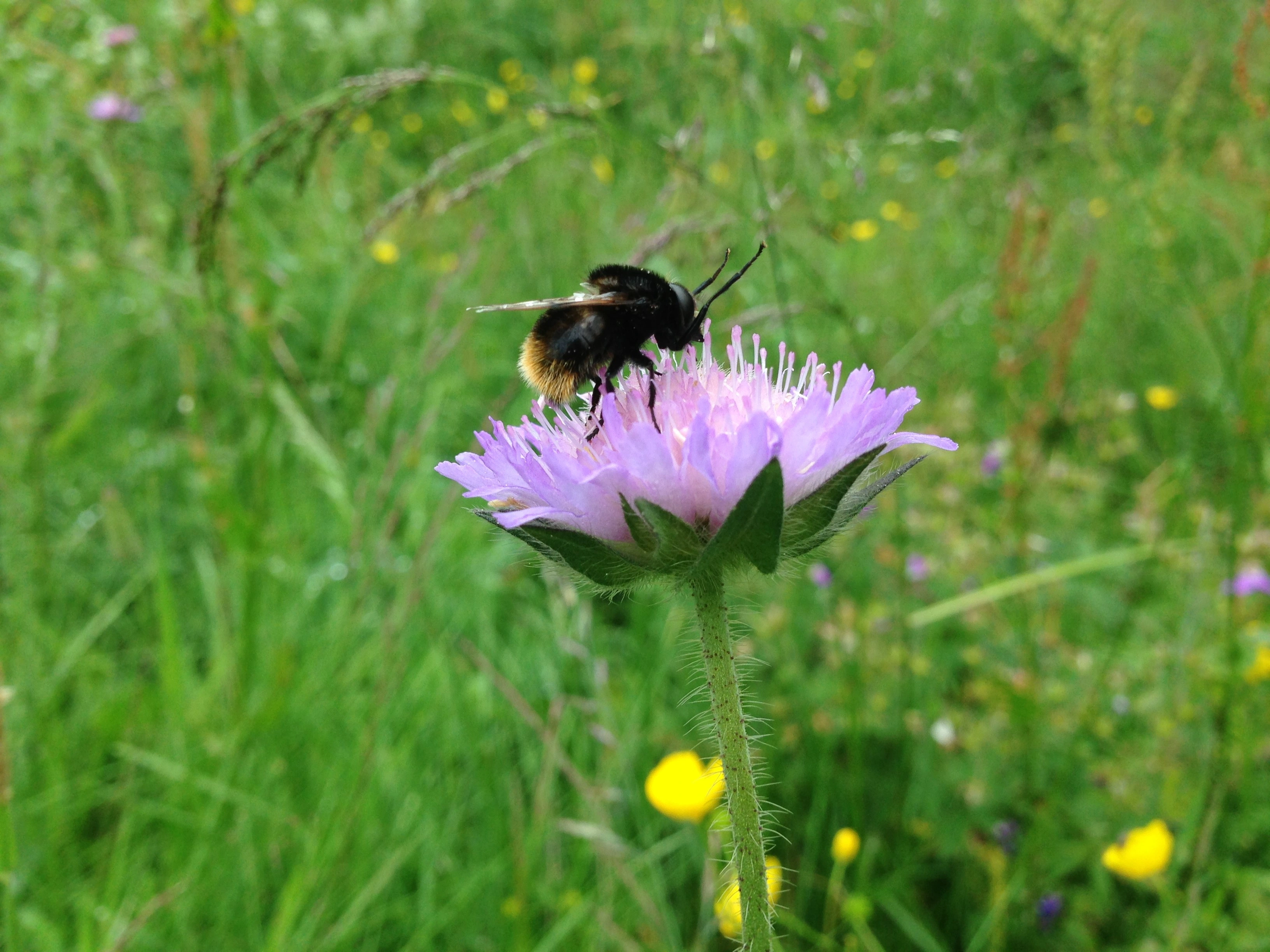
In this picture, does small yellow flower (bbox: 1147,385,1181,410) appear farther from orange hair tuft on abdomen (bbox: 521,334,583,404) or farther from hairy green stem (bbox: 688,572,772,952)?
hairy green stem (bbox: 688,572,772,952)

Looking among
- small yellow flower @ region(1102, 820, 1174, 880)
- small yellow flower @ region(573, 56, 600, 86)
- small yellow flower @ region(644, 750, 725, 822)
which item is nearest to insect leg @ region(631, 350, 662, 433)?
small yellow flower @ region(644, 750, 725, 822)

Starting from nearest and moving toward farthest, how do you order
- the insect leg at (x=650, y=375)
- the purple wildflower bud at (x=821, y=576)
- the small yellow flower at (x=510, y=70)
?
the insect leg at (x=650, y=375), the purple wildflower bud at (x=821, y=576), the small yellow flower at (x=510, y=70)

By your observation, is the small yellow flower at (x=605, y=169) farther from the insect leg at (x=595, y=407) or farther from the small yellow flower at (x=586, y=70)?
the insect leg at (x=595, y=407)

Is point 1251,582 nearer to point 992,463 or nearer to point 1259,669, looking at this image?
point 1259,669

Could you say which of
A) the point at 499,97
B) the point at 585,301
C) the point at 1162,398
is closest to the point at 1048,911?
the point at 585,301

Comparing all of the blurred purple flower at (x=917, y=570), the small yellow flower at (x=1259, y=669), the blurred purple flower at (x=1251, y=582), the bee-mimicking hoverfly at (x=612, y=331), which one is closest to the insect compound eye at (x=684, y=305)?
the bee-mimicking hoverfly at (x=612, y=331)

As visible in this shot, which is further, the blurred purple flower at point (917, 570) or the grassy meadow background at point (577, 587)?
the blurred purple flower at point (917, 570)
